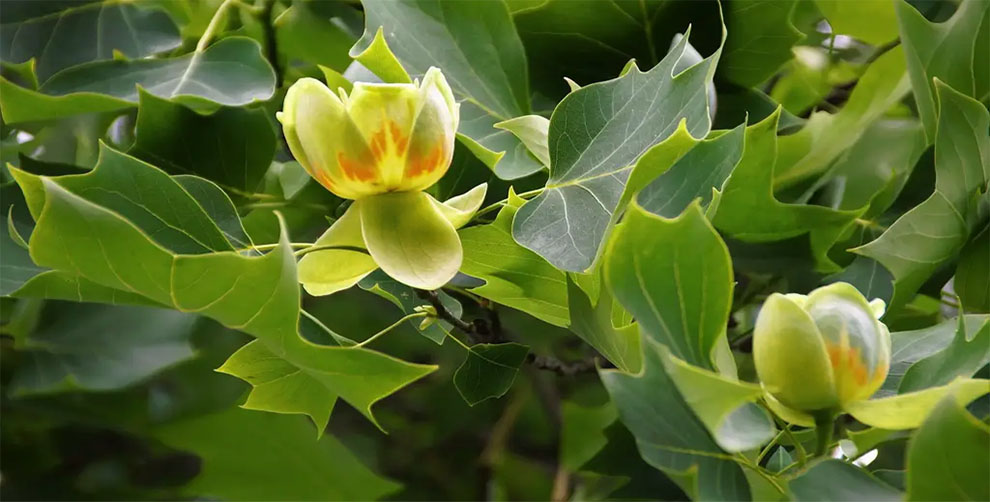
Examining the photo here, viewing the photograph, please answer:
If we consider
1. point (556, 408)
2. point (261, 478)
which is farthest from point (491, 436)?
point (261, 478)

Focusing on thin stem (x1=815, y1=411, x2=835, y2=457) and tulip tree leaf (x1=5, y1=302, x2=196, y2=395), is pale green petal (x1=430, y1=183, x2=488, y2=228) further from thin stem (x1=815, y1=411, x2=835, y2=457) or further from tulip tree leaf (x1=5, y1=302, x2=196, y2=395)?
tulip tree leaf (x1=5, y1=302, x2=196, y2=395)

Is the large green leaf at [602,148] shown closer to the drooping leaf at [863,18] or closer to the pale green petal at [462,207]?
the pale green petal at [462,207]

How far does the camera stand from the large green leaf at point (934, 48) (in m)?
0.49

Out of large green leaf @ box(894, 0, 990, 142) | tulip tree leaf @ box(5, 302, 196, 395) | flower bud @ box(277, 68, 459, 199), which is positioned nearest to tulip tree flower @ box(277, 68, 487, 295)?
flower bud @ box(277, 68, 459, 199)

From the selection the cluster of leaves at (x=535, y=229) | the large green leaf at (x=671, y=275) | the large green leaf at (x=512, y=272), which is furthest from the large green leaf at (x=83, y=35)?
the large green leaf at (x=671, y=275)

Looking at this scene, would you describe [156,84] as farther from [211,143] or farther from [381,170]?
[381,170]

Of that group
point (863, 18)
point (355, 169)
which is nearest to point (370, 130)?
point (355, 169)

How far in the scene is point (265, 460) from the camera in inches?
31.4

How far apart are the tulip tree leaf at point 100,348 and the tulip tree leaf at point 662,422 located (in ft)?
1.61

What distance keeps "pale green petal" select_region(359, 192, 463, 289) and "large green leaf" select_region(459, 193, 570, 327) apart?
0.9 inches

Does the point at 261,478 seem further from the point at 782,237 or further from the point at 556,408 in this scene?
the point at 782,237

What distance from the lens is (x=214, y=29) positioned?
23.3 inches

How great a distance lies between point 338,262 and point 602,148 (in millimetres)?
121

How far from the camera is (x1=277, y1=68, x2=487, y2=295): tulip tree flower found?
1.19 ft
